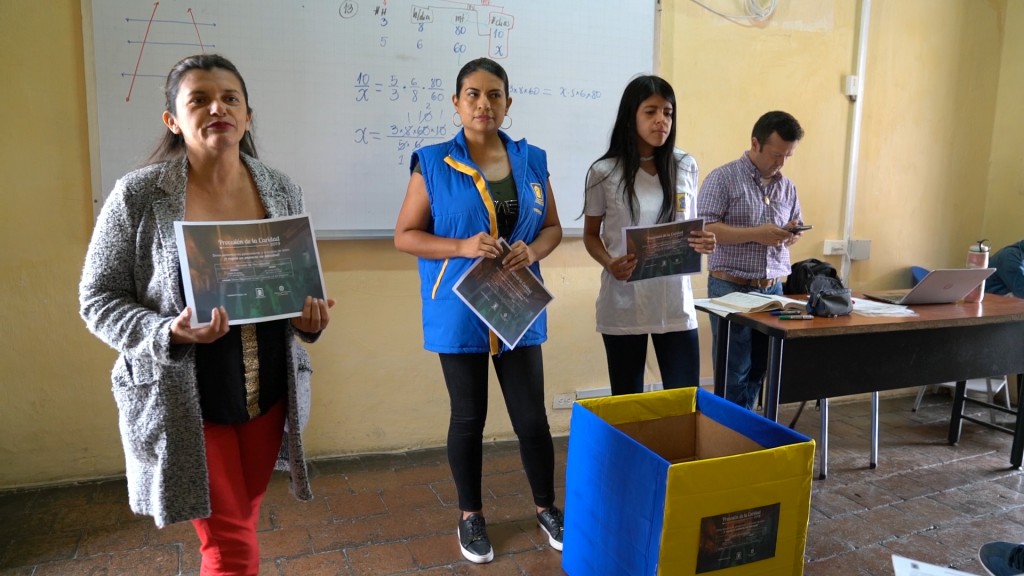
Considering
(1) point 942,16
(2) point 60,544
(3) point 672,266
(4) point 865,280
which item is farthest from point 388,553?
(1) point 942,16

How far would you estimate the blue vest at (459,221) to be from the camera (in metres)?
2.02

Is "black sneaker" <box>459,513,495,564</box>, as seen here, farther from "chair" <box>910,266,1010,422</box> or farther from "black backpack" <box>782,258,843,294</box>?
"chair" <box>910,266,1010,422</box>

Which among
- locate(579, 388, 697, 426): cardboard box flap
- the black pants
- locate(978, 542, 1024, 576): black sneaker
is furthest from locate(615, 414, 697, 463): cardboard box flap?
locate(978, 542, 1024, 576): black sneaker

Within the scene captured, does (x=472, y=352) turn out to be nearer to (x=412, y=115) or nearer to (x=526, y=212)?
(x=526, y=212)

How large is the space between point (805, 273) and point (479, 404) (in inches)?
73.2

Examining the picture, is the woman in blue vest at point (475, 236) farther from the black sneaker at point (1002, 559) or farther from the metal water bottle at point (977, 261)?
the metal water bottle at point (977, 261)

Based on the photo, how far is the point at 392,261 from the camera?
301cm

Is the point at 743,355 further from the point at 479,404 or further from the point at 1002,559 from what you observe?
the point at 1002,559

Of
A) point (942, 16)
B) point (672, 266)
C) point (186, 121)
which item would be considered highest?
point (942, 16)

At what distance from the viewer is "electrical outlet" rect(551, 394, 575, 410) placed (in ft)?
11.1

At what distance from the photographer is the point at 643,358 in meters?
2.43

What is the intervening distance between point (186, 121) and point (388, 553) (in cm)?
155

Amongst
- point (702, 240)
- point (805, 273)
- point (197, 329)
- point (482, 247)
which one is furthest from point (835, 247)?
point (197, 329)

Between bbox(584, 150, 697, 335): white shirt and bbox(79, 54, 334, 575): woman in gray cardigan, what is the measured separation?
122 cm
